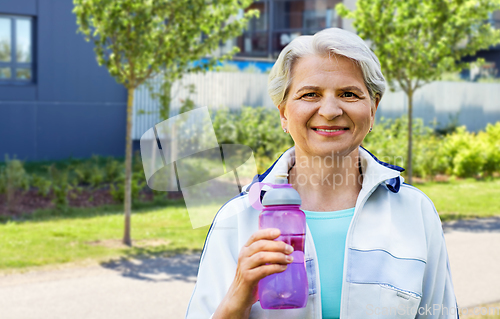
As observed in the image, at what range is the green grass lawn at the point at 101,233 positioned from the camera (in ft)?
24.0

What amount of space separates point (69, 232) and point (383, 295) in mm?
7520

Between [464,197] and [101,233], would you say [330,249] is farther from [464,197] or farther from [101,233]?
[464,197]

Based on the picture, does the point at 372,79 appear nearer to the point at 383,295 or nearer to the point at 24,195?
the point at 383,295

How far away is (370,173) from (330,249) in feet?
1.05

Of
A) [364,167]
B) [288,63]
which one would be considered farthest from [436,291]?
[288,63]

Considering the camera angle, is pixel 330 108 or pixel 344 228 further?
pixel 344 228

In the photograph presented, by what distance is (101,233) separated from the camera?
28.3 feet

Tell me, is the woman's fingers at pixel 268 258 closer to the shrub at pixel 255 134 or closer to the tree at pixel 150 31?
the tree at pixel 150 31

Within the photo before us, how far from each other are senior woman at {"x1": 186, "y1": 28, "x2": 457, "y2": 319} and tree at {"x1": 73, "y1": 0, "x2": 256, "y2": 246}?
6.17 metres

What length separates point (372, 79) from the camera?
1811 mm

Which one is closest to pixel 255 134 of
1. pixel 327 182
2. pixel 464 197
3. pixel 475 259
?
pixel 464 197

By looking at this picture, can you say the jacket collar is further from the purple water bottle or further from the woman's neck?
the purple water bottle

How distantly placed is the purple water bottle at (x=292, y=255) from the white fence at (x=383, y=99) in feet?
37.6

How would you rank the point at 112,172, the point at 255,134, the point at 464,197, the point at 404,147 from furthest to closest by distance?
the point at 404,147 → the point at 255,134 → the point at 112,172 → the point at 464,197
